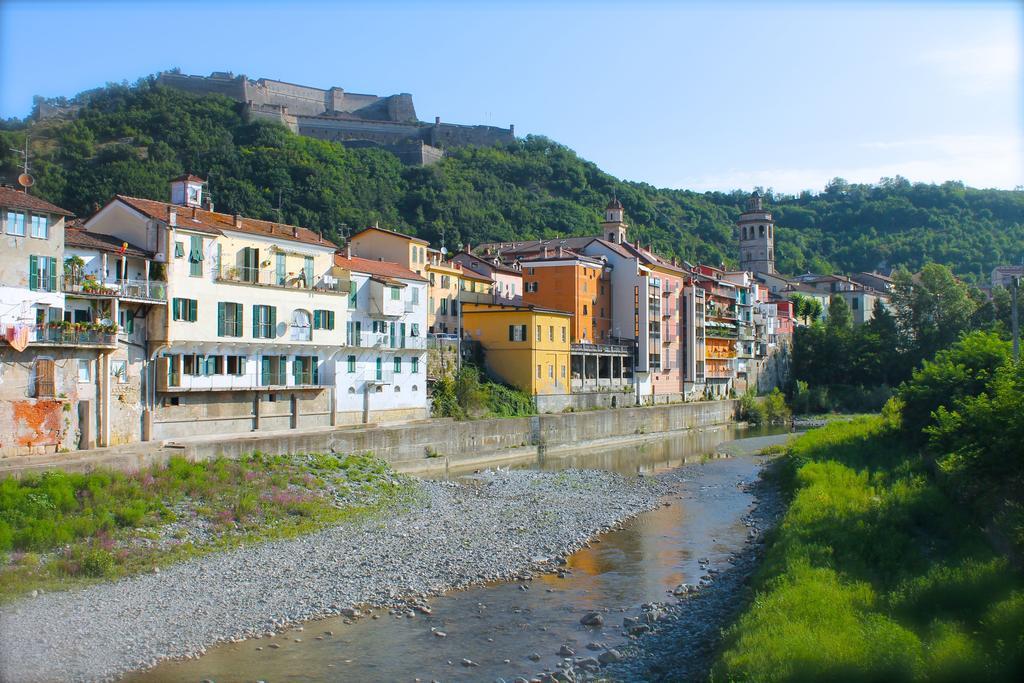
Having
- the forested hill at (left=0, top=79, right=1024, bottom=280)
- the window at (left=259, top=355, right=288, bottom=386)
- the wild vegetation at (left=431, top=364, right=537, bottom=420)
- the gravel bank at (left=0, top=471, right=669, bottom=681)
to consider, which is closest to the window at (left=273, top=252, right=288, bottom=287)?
the window at (left=259, top=355, right=288, bottom=386)

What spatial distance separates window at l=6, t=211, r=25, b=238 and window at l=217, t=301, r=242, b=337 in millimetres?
8067

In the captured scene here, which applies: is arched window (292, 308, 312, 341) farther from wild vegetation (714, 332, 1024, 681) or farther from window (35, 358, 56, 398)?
wild vegetation (714, 332, 1024, 681)

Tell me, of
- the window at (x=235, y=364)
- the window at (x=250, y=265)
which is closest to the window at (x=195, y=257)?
the window at (x=250, y=265)

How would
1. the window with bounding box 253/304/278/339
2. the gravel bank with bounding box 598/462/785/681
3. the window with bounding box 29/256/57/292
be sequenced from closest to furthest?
the gravel bank with bounding box 598/462/785/681, the window with bounding box 29/256/57/292, the window with bounding box 253/304/278/339

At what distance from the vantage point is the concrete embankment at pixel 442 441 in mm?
27047

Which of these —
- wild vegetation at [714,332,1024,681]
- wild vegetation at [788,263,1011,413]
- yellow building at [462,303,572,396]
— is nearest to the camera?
wild vegetation at [714,332,1024,681]

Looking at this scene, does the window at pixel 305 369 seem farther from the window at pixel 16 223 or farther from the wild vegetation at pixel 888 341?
the wild vegetation at pixel 888 341

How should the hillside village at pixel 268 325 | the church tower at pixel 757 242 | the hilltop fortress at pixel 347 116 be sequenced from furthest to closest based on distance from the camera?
the hilltop fortress at pixel 347 116, the church tower at pixel 757 242, the hillside village at pixel 268 325

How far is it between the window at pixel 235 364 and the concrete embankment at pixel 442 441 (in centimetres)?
259

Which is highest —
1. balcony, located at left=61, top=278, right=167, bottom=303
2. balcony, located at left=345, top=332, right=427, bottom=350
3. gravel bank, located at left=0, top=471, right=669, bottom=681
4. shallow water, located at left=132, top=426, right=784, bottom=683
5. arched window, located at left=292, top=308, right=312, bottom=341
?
balcony, located at left=61, top=278, right=167, bottom=303

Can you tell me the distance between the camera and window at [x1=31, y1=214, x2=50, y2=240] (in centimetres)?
2762

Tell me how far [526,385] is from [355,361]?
14.6m

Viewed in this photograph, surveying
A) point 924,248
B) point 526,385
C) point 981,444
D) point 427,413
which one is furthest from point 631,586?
point 924,248

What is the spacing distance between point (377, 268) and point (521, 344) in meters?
12.2
